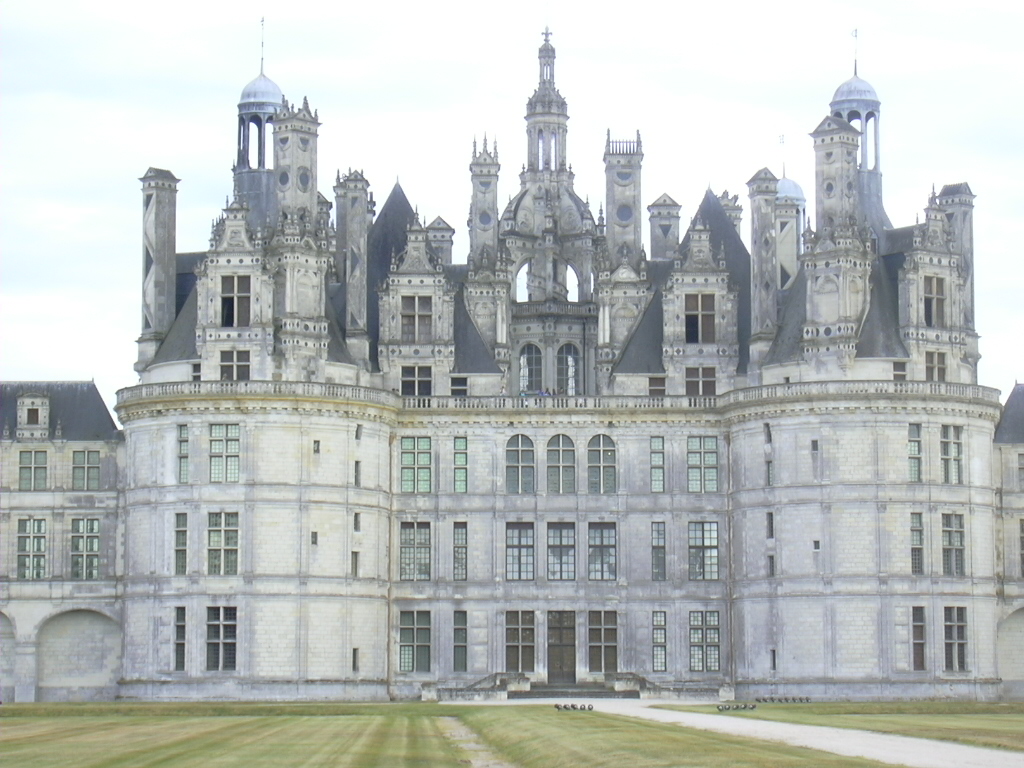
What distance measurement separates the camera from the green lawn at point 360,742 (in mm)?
42969

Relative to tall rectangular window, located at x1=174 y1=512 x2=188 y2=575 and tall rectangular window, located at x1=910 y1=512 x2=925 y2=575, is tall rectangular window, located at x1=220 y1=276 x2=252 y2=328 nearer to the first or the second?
tall rectangular window, located at x1=174 y1=512 x2=188 y2=575

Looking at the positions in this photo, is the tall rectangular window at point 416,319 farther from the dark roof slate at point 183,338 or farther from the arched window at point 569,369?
the dark roof slate at point 183,338

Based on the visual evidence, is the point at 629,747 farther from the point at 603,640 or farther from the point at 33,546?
the point at 33,546

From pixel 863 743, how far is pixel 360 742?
37.3 feet

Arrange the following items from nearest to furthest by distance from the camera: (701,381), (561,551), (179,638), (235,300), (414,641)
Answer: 1. (179,638)
2. (235,300)
3. (414,641)
4. (561,551)
5. (701,381)

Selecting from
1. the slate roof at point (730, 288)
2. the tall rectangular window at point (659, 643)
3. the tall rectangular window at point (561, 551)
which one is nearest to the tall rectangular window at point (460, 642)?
the tall rectangular window at point (561, 551)

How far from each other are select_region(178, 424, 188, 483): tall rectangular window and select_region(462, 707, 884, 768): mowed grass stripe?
907 inches

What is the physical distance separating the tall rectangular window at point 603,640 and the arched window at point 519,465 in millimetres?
5229

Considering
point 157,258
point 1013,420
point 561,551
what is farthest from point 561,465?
point 1013,420

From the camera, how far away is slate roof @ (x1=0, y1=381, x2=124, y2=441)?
3280 inches

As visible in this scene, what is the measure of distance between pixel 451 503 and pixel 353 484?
14.3 ft

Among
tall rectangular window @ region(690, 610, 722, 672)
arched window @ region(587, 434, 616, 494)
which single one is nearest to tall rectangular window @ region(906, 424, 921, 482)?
tall rectangular window @ region(690, 610, 722, 672)

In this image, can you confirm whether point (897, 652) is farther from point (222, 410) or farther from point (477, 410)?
point (222, 410)

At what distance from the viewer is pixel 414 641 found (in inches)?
3209
